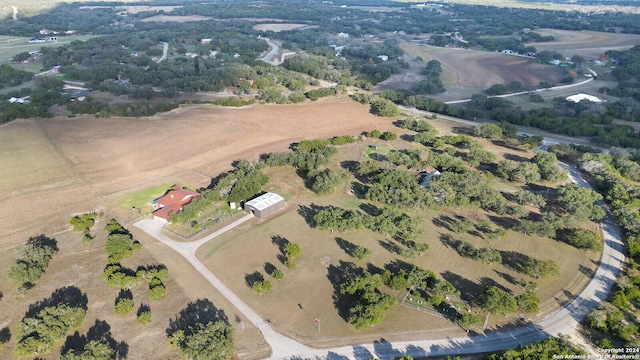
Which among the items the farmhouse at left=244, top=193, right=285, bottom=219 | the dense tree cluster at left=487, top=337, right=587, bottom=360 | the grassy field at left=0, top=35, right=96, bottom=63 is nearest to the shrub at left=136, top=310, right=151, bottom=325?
the farmhouse at left=244, top=193, right=285, bottom=219

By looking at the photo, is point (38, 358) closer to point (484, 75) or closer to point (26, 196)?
point (26, 196)

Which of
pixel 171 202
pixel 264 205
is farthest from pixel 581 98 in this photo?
pixel 171 202

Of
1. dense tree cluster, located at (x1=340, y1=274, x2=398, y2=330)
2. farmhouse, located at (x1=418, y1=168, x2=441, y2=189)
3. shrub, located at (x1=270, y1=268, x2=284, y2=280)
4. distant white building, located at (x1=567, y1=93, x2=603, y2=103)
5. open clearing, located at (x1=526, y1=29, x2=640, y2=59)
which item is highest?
open clearing, located at (x1=526, y1=29, x2=640, y2=59)

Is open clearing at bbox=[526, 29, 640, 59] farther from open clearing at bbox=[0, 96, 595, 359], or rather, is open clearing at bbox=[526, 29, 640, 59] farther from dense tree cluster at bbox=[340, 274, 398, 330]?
dense tree cluster at bbox=[340, 274, 398, 330]

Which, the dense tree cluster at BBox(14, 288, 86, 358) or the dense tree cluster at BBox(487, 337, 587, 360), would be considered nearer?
the dense tree cluster at BBox(487, 337, 587, 360)

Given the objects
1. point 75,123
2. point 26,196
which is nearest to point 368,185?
point 26,196
